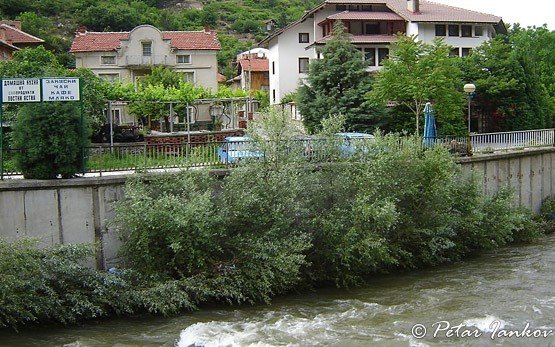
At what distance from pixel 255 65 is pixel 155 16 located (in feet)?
137

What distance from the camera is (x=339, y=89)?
37719 millimetres

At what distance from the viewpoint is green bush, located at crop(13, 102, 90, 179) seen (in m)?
20.5

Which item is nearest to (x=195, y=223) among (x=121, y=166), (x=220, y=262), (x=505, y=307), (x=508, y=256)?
A: (x=220, y=262)

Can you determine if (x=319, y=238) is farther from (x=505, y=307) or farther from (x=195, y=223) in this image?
(x=505, y=307)

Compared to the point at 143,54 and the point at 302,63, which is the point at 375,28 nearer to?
the point at 302,63

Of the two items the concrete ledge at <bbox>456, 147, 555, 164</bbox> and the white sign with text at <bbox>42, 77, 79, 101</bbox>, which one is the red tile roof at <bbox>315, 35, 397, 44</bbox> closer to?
the concrete ledge at <bbox>456, 147, 555, 164</bbox>

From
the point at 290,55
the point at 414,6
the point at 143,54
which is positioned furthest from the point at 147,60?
the point at 414,6

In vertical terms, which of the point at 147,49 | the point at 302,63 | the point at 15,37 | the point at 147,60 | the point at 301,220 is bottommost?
the point at 301,220

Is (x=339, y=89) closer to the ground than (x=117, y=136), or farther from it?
farther from it

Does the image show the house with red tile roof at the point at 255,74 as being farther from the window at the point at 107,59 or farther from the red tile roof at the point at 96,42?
the window at the point at 107,59

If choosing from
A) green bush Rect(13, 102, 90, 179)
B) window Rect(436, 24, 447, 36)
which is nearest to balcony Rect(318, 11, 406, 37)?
window Rect(436, 24, 447, 36)

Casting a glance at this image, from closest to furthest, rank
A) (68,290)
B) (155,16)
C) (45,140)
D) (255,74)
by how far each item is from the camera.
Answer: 1. (68,290)
2. (45,140)
3. (255,74)
4. (155,16)

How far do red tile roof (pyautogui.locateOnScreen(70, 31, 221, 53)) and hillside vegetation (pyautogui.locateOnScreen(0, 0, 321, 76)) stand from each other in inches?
908

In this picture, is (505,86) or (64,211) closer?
(64,211)
